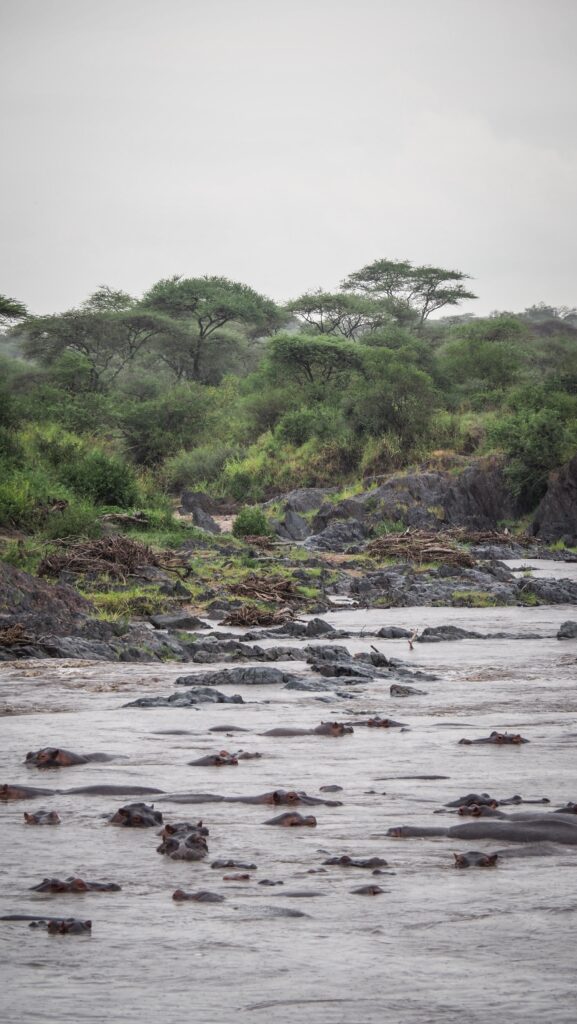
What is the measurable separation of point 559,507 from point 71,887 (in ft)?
94.2

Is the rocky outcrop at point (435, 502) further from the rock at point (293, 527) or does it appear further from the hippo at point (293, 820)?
the hippo at point (293, 820)

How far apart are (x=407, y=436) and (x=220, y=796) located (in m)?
32.9

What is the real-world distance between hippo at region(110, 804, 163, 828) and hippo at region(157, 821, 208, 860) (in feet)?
0.54

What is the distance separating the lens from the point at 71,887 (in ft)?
12.9

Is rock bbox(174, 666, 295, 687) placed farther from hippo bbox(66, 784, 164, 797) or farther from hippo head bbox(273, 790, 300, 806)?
hippo head bbox(273, 790, 300, 806)

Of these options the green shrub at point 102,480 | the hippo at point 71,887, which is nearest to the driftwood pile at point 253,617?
the green shrub at point 102,480

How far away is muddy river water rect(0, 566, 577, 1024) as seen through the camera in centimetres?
287

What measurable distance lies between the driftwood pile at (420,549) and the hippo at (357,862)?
725 inches

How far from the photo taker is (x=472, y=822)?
4809 millimetres

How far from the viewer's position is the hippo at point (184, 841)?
435 cm

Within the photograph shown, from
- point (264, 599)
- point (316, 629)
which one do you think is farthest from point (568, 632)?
point (264, 599)

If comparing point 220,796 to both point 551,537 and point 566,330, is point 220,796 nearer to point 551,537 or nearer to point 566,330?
point 551,537

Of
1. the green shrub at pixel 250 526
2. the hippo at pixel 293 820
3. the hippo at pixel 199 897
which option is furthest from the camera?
the green shrub at pixel 250 526

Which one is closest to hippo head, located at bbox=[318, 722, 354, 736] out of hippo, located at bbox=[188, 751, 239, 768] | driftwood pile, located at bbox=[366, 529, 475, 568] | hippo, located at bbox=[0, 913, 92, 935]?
hippo, located at bbox=[188, 751, 239, 768]
